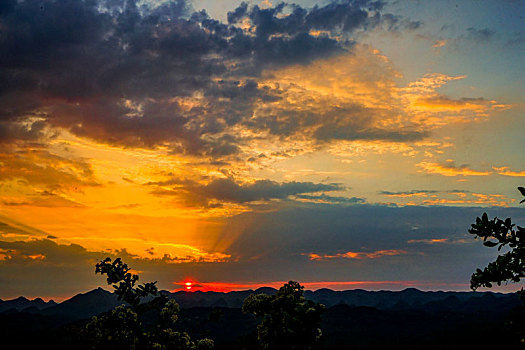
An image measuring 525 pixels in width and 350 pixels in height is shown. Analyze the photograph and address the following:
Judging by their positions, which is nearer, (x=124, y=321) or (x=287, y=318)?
(x=287, y=318)

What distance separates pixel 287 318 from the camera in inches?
667

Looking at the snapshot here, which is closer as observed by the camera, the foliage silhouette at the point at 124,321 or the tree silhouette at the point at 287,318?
the tree silhouette at the point at 287,318

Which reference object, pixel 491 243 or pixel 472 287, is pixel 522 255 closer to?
pixel 491 243

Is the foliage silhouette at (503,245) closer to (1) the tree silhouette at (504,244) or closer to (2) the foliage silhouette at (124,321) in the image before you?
(1) the tree silhouette at (504,244)

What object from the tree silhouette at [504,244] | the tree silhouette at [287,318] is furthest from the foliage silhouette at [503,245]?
the tree silhouette at [287,318]

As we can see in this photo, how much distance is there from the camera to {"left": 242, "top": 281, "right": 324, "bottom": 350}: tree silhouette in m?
16.5

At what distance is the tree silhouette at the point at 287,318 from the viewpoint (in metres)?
16.5

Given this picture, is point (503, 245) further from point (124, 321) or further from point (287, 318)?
point (124, 321)

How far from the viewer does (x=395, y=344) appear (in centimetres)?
15862

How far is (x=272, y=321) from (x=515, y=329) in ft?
28.8

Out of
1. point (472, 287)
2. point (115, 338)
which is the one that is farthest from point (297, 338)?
point (115, 338)

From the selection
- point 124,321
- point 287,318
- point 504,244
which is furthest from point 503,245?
point 124,321

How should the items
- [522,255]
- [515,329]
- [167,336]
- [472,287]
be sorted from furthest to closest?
[167,336]
[472,287]
[522,255]
[515,329]

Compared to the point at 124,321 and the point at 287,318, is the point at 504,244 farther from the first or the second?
the point at 124,321
